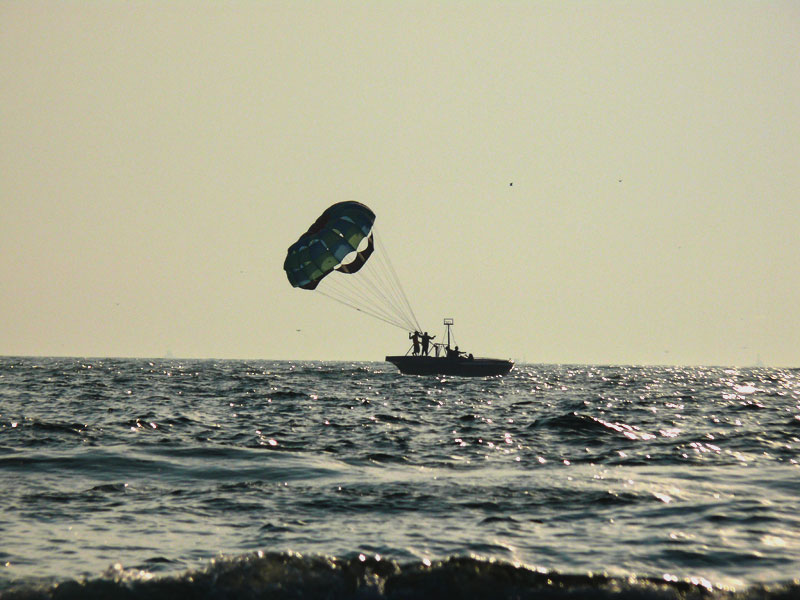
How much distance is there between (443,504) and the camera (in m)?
11.8

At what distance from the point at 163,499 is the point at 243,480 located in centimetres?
201

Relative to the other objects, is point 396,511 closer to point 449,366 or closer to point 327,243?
point 327,243

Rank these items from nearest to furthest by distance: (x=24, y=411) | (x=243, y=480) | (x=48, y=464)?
(x=243, y=480)
(x=48, y=464)
(x=24, y=411)

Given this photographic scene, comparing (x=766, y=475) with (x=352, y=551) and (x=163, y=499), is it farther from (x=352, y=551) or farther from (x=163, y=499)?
(x=163, y=499)

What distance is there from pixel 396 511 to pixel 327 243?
114ft

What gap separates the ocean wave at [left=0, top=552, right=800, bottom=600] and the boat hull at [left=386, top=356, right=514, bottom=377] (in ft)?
184

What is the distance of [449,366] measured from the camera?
64.3 m

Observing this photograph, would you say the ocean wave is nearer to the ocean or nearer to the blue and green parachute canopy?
the ocean

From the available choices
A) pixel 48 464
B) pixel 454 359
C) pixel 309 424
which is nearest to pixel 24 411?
pixel 309 424

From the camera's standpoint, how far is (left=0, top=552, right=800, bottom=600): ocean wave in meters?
7.48

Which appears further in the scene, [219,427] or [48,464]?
[219,427]

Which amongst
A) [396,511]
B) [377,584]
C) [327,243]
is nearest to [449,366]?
[327,243]

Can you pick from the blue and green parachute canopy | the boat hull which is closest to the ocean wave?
the blue and green parachute canopy

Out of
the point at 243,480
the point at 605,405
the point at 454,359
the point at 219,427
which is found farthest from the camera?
the point at 454,359
